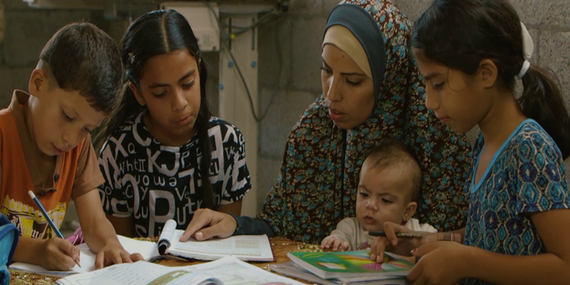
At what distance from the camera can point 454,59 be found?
1.53m

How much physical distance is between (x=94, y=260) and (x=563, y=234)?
117 centimetres

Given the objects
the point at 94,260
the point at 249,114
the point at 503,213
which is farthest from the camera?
the point at 249,114

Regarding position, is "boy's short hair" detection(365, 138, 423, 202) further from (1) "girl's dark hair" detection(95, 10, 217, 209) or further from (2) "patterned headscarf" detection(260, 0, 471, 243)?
(1) "girl's dark hair" detection(95, 10, 217, 209)

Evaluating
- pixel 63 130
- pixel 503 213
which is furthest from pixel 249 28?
pixel 503 213

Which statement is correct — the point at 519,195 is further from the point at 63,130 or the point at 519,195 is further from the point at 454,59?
the point at 63,130

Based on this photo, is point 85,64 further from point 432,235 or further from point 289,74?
point 289,74

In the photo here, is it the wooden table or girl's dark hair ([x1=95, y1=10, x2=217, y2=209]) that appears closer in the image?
the wooden table

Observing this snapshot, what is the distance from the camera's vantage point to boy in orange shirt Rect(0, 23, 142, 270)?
165 centimetres

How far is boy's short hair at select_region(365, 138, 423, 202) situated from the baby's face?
0.06 ft

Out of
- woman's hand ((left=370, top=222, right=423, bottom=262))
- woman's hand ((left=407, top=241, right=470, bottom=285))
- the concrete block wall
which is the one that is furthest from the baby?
the concrete block wall

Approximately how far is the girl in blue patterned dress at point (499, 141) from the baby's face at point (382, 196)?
0.37 metres

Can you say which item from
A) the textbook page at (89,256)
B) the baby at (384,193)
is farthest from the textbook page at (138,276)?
the baby at (384,193)

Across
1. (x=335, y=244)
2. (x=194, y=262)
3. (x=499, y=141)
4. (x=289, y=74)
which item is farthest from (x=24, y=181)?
(x=289, y=74)

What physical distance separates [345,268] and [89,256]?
2.31 ft
